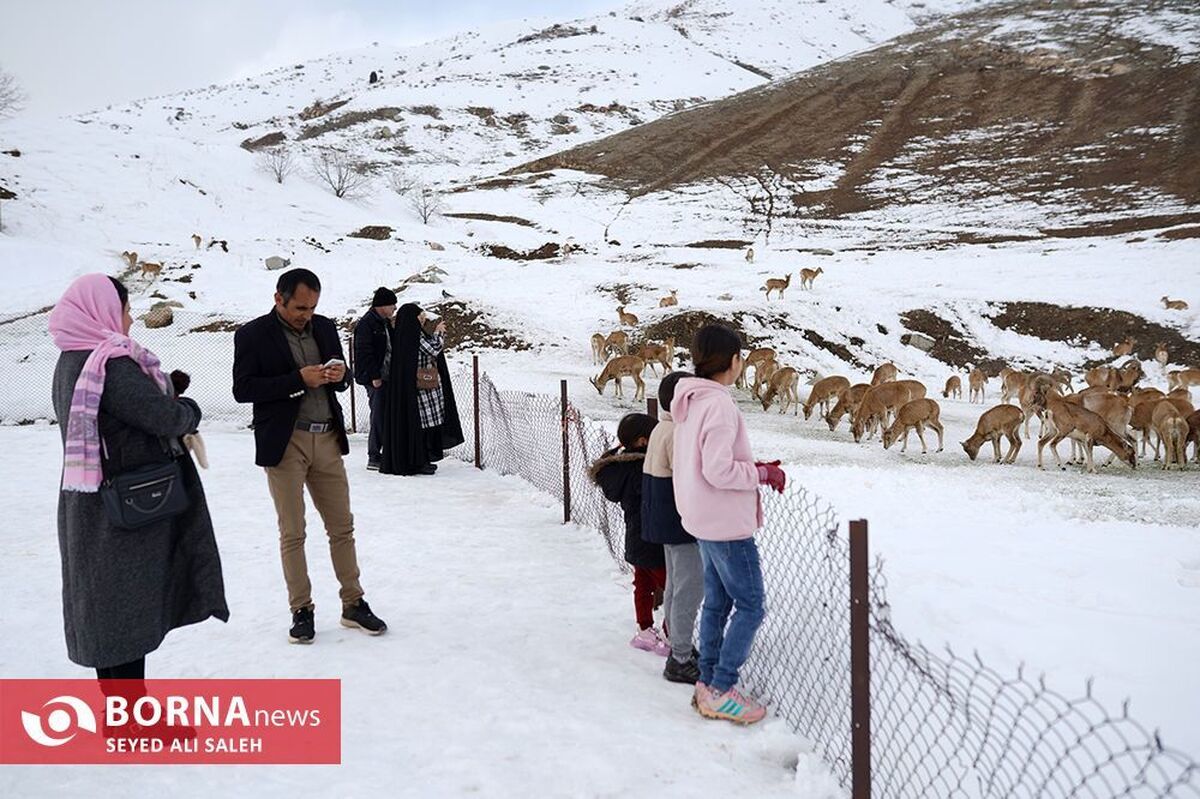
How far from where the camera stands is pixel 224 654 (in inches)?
165

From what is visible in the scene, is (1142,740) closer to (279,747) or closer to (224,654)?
(279,747)

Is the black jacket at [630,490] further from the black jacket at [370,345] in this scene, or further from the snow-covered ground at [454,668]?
the black jacket at [370,345]

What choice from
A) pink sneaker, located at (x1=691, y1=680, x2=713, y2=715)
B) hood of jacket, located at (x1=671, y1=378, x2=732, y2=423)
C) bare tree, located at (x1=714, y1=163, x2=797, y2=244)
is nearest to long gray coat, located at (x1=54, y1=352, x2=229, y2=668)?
hood of jacket, located at (x1=671, y1=378, x2=732, y2=423)

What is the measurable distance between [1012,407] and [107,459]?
1121 centimetres

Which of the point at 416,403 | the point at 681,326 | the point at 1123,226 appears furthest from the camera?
the point at 1123,226

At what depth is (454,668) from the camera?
4.02 m

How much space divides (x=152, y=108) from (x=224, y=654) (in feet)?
383

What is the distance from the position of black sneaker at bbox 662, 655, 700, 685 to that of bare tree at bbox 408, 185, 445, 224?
37815 millimetres

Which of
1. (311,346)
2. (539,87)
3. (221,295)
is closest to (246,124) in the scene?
(539,87)

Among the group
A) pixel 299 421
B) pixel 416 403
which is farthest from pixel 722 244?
pixel 299 421

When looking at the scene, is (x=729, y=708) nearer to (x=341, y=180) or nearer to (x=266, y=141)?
(x=341, y=180)

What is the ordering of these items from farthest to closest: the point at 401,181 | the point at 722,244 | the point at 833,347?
the point at 401,181, the point at 722,244, the point at 833,347

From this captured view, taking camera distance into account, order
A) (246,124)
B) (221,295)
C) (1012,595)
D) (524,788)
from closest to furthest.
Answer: (524,788) → (1012,595) → (221,295) → (246,124)

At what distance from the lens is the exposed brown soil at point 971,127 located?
148 ft
